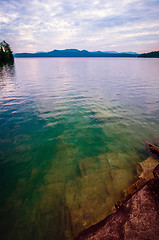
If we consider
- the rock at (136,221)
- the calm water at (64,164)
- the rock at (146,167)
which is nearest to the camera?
the rock at (136,221)

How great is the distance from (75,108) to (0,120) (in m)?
7.53

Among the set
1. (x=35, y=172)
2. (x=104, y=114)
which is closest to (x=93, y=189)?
(x=35, y=172)

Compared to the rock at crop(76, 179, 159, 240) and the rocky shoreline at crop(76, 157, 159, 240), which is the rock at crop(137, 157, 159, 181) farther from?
the rock at crop(76, 179, 159, 240)

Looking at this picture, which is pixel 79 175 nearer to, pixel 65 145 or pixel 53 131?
pixel 65 145

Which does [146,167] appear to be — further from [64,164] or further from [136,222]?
[64,164]

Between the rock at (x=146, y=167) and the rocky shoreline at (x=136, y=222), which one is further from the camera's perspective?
the rock at (x=146, y=167)

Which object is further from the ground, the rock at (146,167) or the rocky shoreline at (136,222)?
the rocky shoreline at (136,222)

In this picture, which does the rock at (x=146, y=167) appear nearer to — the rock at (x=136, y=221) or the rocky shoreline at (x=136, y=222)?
the rocky shoreline at (x=136, y=222)

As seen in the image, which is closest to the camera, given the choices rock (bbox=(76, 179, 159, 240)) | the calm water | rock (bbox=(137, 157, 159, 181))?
rock (bbox=(76, 179, 159, 240))

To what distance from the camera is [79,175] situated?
221 inches

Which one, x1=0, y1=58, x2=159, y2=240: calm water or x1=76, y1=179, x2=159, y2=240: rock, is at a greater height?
x1=76, y1=179, x2=159, y2=240: rock

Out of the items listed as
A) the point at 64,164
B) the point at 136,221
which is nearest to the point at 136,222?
the point at 136,221

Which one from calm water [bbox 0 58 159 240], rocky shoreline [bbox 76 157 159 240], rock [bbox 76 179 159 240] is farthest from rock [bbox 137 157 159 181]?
rock [bbox 76 179 159 240]

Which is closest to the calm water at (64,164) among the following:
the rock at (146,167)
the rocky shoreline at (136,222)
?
the rock at (146,167)
